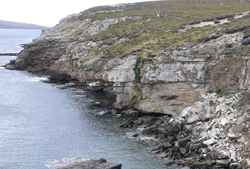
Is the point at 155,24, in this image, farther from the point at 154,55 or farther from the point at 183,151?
the point at 183,151

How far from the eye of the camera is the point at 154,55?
169 ft

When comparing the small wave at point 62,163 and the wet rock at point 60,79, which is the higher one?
the wet rock at point 60,79

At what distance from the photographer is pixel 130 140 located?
39.7 m

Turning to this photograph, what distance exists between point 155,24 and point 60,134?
5170 cm

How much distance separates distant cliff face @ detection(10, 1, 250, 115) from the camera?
141 ft

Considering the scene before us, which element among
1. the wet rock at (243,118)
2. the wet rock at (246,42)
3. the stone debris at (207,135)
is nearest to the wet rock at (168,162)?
the stone debris at (207,135)

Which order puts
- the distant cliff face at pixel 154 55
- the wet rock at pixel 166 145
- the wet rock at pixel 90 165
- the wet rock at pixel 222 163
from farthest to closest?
the distant cliff face at pixel 154 55 < the wet rock at pixel 166 145 < the wet rock at pixel 90 165 < the wet rock at pixel 222 163

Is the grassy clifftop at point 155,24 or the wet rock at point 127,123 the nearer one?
the wet rock at point 127,123

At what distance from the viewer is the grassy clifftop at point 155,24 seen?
57188mm

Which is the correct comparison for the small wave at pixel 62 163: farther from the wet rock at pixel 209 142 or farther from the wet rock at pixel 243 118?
the wet rock at pixel 243 118

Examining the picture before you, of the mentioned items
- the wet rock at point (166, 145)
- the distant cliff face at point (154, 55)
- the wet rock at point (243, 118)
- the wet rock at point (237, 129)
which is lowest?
the wet rock at point (166, 145)

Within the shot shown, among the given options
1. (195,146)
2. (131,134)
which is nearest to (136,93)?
(131,134)

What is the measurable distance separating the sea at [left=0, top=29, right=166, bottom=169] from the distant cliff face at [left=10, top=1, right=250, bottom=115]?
6.92 meters

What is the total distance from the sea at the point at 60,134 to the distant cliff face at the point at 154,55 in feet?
22.7
